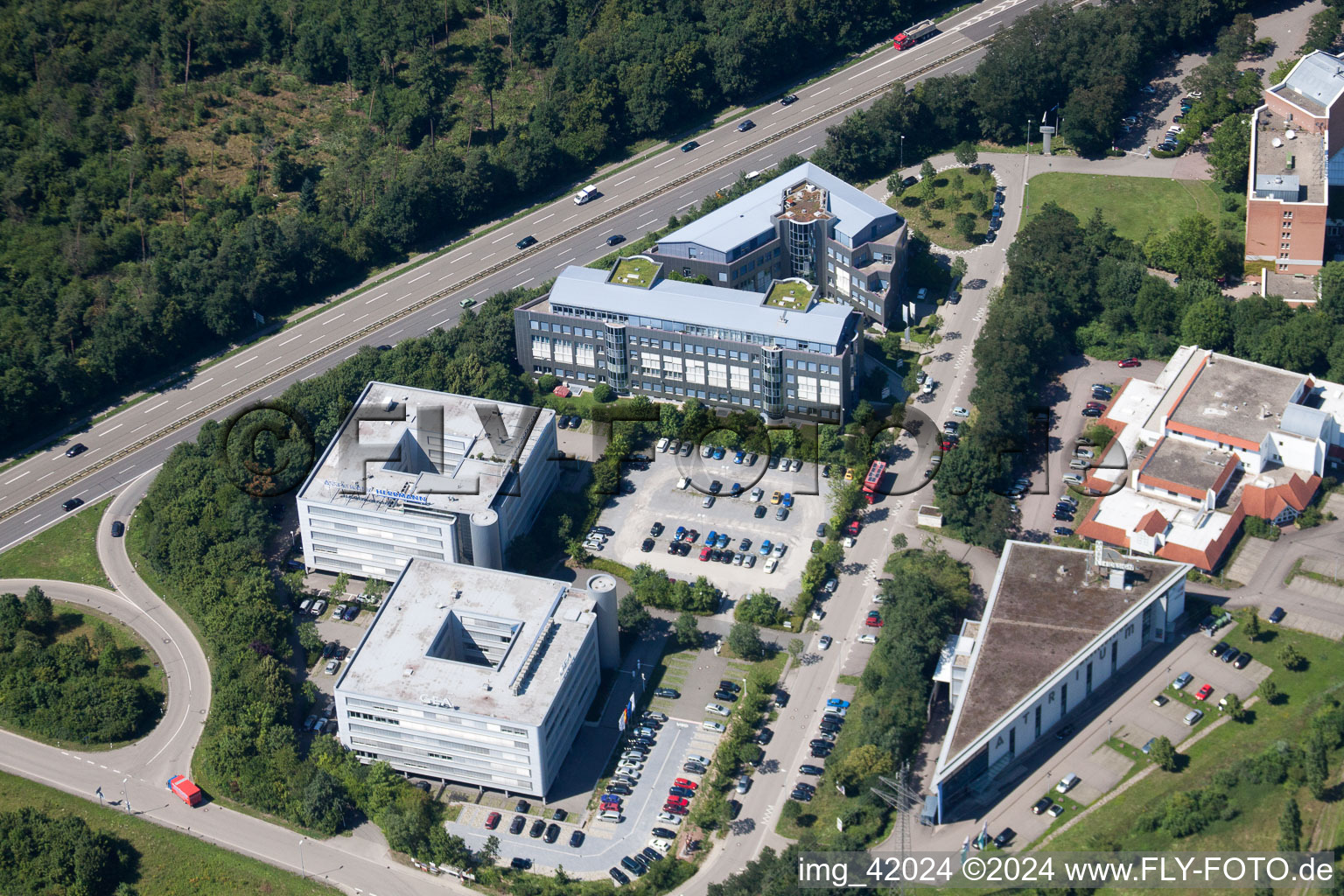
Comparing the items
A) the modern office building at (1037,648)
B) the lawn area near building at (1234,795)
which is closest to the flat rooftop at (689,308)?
the modern office building at (1037,648)

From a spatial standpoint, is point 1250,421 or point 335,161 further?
point 335,161

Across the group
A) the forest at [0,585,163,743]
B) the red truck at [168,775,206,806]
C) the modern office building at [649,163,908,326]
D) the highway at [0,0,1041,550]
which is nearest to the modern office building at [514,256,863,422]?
the modern office building at [649,163,908,326]

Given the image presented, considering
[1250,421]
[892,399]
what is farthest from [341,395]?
[1250,421]

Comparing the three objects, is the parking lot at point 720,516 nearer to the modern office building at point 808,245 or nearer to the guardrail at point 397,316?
the modern office building at point 808,245

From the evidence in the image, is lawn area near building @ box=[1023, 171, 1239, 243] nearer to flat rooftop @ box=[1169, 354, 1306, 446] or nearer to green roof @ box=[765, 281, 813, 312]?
flat rooftop @ box=[1169, 354, 1306, 446]

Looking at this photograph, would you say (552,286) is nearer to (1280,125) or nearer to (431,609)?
(431,609)

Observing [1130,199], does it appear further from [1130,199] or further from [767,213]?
[767,213]

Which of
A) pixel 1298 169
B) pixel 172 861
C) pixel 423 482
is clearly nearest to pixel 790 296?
pixel 423 482
